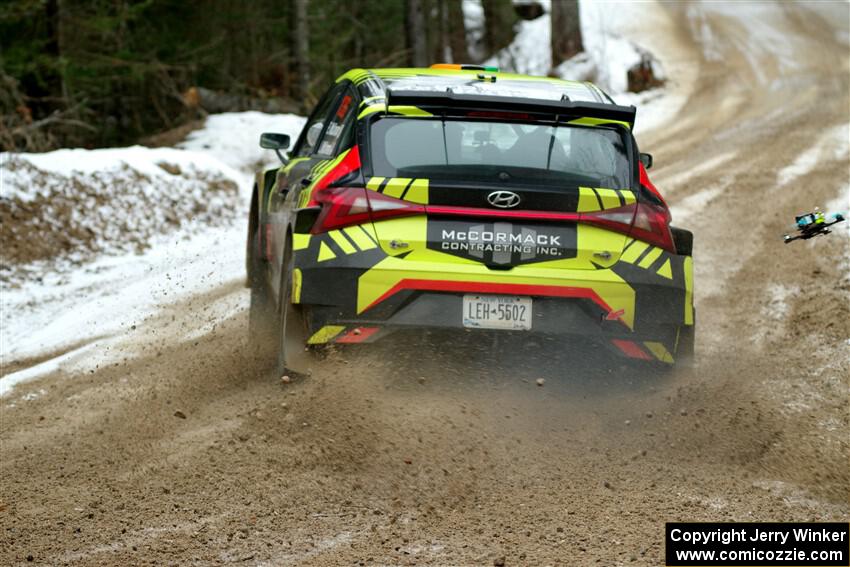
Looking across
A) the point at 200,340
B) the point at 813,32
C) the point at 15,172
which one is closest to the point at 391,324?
the point at 200,340

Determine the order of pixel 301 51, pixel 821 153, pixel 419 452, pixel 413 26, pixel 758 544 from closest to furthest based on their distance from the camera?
pixel 758 544
pixel 419 452
pixel 821 153
pixel 301 51
pixel 413 26

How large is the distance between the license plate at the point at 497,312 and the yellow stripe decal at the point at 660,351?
67cm

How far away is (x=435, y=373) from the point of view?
565 cm

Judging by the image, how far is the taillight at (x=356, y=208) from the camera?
546cm

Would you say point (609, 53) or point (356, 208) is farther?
point (609, 53)

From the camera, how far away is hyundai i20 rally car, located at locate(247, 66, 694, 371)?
5.45 meters

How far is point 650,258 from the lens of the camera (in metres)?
5.70

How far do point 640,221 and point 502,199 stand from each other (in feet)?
2.48

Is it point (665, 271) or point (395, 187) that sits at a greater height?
point (395, 187)

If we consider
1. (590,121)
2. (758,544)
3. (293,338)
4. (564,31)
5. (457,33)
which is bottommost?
(457,33)

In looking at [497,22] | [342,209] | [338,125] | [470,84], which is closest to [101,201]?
[338,125]

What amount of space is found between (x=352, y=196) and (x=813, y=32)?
2818 cm

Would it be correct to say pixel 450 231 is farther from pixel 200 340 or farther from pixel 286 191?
pixel 200 340

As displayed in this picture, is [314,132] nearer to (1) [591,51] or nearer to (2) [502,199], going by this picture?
(2) [502,199]
